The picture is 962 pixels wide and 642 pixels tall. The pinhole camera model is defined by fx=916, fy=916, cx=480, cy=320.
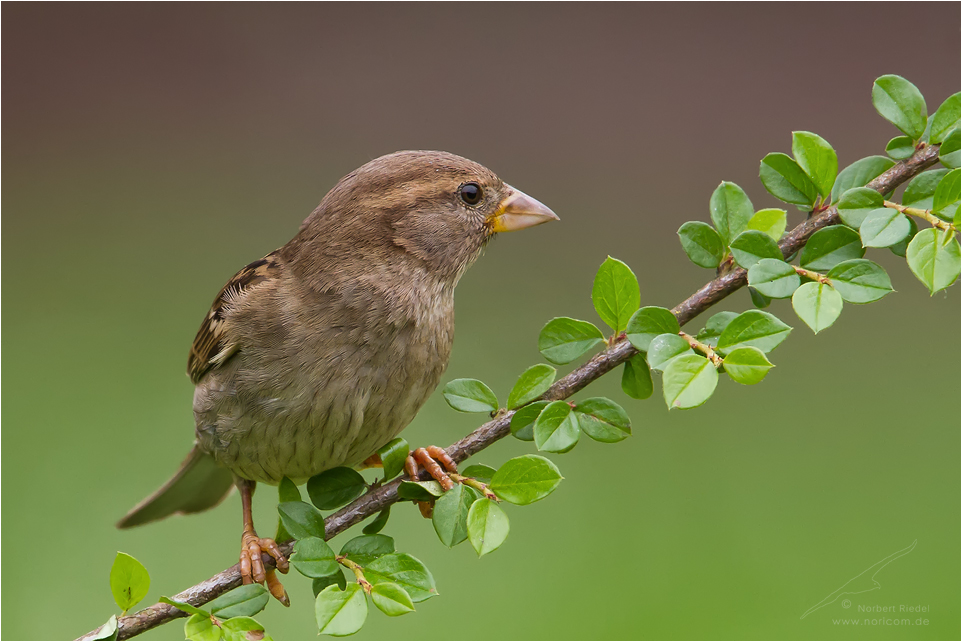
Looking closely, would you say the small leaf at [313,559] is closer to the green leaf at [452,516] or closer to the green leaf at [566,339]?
the green leaf at [452,516]

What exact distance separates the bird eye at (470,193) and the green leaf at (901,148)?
121 centimetres

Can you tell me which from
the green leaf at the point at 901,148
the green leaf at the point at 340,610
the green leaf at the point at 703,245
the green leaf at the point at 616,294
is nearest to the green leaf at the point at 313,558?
the green leaf at the point at 340,610

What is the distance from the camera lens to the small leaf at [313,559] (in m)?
1.71

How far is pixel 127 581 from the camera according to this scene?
1699 millimetres

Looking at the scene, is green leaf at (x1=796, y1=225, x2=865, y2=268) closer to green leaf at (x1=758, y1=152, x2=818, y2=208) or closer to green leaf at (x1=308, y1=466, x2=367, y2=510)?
green leaf at (x1=758, y1=152, x2=818, y2=208)

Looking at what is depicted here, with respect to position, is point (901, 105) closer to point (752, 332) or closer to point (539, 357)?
point (752, 332)

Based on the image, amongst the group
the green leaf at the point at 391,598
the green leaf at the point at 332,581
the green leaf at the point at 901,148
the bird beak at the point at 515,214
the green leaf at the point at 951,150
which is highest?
the bird beak at the point at 515,214

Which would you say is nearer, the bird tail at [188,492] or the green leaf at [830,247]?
the green leaf at [830,247]

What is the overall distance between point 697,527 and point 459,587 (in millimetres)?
1187

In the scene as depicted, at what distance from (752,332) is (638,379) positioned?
349mm

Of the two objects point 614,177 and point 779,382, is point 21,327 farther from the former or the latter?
point 779,382

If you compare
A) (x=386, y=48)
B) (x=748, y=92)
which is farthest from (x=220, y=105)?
(x=748, y=92)

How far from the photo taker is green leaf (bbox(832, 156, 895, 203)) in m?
1.82
